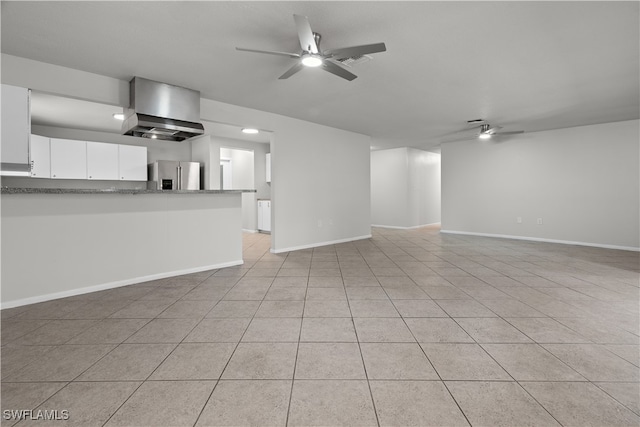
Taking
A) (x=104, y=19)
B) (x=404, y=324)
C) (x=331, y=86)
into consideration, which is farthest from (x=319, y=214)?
(x=104, y=19)

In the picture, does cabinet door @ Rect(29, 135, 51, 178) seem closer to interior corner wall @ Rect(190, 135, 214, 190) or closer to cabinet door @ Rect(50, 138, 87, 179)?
cabinet door @ Rect(50, 138, 87, 179)

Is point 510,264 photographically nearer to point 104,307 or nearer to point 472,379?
point 472,379

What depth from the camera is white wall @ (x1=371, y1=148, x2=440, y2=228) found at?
8.52 metres

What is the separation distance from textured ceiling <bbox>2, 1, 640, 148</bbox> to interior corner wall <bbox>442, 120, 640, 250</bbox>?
135cm

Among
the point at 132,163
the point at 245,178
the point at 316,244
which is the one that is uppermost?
the point at 132,163

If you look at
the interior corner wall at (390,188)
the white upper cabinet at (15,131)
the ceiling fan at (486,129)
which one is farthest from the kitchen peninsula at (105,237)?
the interior corner wall at (390,188)

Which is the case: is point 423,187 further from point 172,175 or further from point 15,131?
point 15,131

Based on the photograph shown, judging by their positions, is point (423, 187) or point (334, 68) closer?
point (334, 68)

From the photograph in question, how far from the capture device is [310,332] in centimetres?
218

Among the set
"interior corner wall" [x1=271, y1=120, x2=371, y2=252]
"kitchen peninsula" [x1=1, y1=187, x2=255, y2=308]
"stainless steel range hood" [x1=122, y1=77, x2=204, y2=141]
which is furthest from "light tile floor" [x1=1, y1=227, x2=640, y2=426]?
"interior corner wall" [x1=271, y1=120, x2=371, y2=252]

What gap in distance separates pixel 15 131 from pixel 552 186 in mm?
8613

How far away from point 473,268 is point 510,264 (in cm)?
69

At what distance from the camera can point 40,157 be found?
209 inches

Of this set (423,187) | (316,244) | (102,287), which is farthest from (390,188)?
(102,287)
